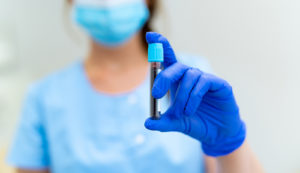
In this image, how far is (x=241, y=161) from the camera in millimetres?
508

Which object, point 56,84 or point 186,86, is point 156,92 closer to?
point 186,86

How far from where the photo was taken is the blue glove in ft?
1.30

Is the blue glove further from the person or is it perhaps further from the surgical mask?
the surgical mask

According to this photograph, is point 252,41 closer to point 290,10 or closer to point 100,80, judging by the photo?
point 290,10

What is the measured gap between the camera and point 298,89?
629 mm

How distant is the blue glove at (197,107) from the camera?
1.30ft

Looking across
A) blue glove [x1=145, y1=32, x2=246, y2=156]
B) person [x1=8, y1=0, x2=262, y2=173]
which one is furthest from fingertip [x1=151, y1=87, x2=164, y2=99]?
person [x1=8, y1=0, x2=262, y2=173]

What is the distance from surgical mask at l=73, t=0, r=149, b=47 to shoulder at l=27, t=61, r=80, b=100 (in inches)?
5.5

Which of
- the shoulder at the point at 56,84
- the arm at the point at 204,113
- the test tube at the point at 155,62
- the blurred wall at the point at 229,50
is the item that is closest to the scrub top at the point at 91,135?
the shoulder at the point at 56,84

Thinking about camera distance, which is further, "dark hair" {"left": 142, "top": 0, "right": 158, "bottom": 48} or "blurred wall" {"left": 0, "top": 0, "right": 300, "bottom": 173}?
"dark hair" {"left": 142, "top": 0, "right": 158, "bottom": 48}

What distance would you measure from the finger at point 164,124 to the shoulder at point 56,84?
1.72 ft

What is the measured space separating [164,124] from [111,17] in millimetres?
474

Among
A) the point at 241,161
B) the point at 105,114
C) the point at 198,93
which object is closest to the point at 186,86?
the point at 198,93

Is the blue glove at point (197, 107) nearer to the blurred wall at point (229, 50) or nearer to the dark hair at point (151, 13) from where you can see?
the blurred wall at point (229, 50)
